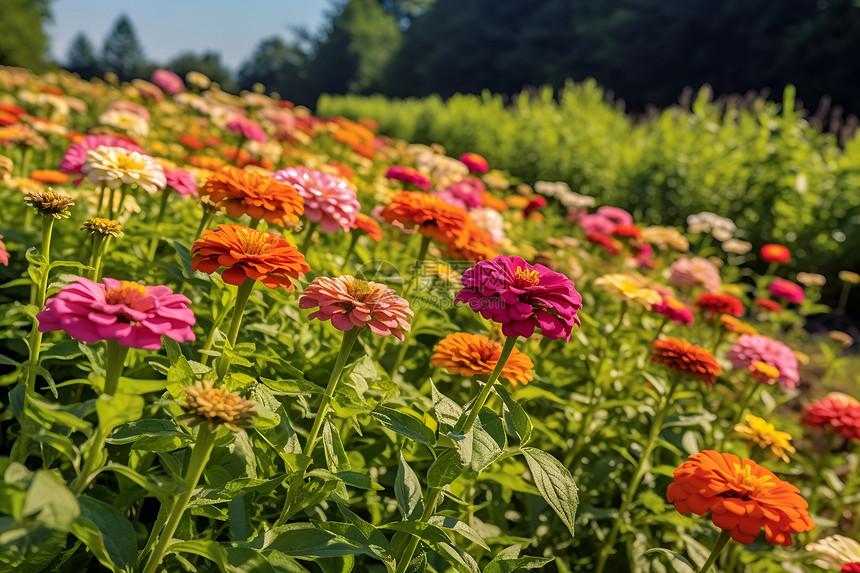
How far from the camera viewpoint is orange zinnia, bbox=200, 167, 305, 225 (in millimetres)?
1613

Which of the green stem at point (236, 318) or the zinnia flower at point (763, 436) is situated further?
the zinnia flower at point (763, 436)

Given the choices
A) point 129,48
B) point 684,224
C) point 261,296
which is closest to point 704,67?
point 684,224

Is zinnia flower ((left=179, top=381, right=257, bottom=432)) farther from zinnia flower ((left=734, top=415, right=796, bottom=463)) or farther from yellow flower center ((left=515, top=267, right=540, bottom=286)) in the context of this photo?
zinnia flower ((left=734, top=415, right=796, bottom=463))

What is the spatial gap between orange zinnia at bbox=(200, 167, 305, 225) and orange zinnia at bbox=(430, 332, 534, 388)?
52 cm

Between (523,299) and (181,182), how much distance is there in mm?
1378

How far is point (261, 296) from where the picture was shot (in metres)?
2.08

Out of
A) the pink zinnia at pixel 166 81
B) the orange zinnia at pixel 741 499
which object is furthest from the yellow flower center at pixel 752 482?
the pink zinnia at pixel 166 81

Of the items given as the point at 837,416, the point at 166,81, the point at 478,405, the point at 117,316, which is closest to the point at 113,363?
the point at 117,316

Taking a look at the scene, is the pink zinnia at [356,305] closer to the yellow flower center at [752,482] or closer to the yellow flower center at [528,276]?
the yellow flower center at [528,276]

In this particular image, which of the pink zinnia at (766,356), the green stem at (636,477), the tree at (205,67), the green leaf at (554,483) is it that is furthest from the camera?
the tree at (205,67)

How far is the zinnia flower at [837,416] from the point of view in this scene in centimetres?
224

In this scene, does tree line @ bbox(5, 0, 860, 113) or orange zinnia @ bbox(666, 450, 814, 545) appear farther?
tree line @ bbox(5, 0, 860, 113)

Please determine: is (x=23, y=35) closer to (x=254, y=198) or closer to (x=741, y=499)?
(x=254, y=198)

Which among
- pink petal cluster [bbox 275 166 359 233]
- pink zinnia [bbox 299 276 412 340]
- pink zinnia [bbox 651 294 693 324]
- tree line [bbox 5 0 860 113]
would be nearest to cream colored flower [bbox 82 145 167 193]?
pink petal cluster [bbox 275 166 359 233]
